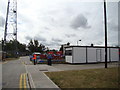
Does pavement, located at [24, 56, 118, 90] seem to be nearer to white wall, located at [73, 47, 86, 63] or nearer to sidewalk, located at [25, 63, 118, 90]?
sidewalk, located at [25, 63, 118, 90]

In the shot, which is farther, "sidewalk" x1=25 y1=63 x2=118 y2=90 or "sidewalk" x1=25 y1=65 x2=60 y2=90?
"sidewalk" x1=25 y1=63 x2=118 y2=90

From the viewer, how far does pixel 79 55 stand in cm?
2331

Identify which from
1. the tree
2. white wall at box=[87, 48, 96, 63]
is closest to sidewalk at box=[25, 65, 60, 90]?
white wall at box=[87, 48, 96, 63]

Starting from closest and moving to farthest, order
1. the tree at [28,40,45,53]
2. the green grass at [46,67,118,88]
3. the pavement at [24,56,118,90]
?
the green grass at [46,67,118,88] < the pavement at [24,56,118,90] < the tree at [28,40,45,53]

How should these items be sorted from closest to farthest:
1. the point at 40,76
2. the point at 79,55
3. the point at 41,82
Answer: the point at 41,82 < the point at 40,76 < the point at 79,55

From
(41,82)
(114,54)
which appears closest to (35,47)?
(114,54)

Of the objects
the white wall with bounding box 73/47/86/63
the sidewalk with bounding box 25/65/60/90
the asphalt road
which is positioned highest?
the white wall with bounding box 73/47/86/63

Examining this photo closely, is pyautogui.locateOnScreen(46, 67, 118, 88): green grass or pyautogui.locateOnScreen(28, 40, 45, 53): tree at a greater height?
pyautogui.locateOnScreen(28, 40, 45, 53): tree

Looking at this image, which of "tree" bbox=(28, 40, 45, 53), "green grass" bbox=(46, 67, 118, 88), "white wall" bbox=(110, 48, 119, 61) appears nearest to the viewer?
"green grass" bbox=(46, 67, 118, 88)

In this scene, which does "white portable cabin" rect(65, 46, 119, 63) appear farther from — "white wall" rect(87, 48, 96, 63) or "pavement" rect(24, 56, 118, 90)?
"pavement" rect(24, 56, 118, 90)

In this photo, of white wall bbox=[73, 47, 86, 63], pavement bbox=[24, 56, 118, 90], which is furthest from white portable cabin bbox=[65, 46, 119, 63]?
pavement bbox=[24, 56, 118, 90]

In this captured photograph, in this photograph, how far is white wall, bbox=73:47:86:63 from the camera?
75.4 ft

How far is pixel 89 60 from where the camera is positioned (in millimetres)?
24109

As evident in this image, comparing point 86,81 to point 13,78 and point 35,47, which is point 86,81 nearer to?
point 13,78
